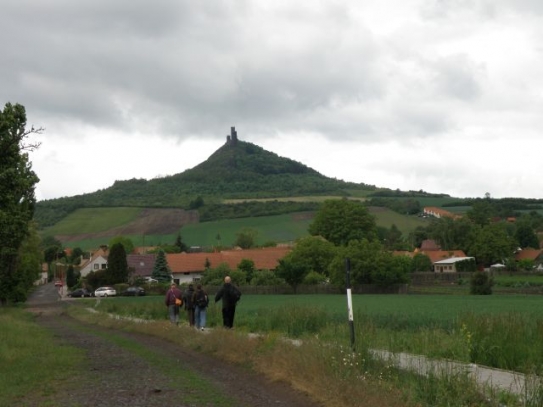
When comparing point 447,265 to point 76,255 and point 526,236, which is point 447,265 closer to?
point 526,236

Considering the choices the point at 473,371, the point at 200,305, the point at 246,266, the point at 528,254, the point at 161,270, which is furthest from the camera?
the point at 528,254

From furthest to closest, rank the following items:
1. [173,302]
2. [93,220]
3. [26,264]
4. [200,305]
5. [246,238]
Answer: [93,220] < [246,238] < [26,264] < [173,302] < [200,305]

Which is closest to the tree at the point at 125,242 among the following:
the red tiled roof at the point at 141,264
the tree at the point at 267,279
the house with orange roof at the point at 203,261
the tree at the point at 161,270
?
the red tiled roof at the point at 141,264

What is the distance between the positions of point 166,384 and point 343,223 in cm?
9166

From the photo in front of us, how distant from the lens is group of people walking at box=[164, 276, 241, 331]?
76.9ft

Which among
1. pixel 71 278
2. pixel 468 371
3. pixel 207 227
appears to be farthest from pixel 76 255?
pixel 468 371

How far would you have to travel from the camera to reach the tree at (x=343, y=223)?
342 feet

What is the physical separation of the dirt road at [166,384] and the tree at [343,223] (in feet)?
275

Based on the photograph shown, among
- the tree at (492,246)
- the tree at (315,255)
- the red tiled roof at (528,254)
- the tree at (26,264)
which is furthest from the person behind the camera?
the red tiled roof at (528,254)

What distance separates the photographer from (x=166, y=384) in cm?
1395

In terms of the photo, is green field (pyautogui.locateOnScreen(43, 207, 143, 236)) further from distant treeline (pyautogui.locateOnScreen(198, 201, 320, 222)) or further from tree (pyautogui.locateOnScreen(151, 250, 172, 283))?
tree (pyautogui.locateOnScreen(151, 250, 172, 283))

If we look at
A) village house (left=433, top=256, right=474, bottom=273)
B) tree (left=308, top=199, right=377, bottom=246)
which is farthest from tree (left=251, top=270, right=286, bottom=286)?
village house (left=433, top=256, right=474, bottom=273)

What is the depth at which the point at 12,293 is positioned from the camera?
5803cm

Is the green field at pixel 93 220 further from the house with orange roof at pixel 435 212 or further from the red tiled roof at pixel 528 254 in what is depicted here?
the red tiled roof at pixel 528 254
